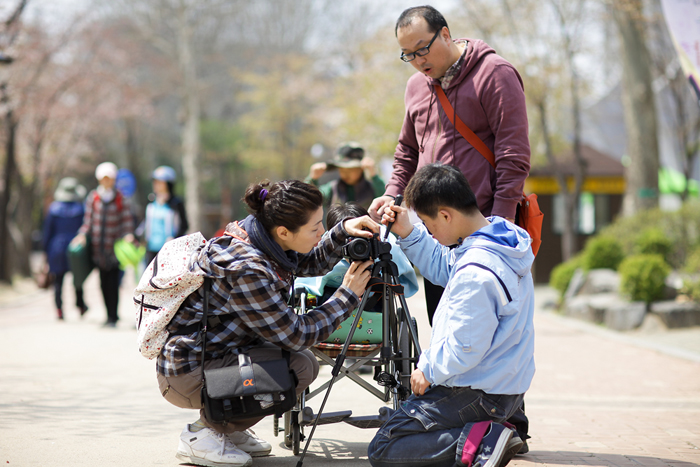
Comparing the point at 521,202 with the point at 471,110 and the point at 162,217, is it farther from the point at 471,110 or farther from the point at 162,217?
the point at 162,217

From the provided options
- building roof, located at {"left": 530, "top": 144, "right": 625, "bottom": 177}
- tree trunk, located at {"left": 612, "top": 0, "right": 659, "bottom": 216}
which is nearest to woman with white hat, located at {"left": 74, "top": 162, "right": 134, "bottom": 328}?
tree trunk, located at {"left": 612, "top": 0, "right": 659, "bottom": 216}

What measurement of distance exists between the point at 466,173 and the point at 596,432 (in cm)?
180

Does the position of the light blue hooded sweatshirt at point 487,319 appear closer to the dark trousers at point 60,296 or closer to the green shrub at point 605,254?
the dark trousers at point 60,296

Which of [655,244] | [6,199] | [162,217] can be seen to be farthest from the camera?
[6,199]

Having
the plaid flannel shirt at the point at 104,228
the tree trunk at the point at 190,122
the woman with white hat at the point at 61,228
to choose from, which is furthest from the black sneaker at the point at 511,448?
the tree trunk at the point at 190,122

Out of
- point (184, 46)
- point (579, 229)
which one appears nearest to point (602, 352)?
point (579, 229)

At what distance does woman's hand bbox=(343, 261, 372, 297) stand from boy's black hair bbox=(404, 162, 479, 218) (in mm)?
375

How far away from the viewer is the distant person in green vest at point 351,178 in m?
6.23

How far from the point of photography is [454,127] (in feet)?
11.8

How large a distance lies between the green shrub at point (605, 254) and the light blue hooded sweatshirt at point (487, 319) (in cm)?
888

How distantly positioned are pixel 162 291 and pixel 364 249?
0.89 m

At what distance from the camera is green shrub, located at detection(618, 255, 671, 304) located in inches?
349

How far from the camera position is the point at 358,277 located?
3.20 metres

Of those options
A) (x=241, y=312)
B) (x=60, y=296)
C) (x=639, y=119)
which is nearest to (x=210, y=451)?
(x=241, y=312)
